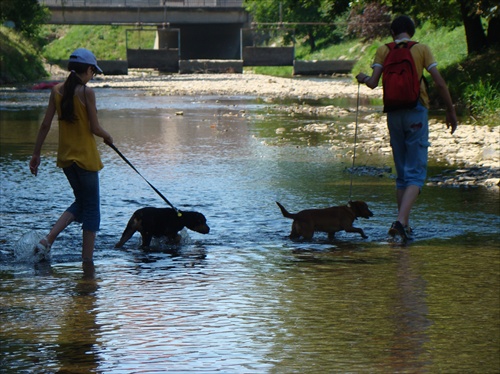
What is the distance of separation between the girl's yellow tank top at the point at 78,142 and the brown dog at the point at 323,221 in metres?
2.00

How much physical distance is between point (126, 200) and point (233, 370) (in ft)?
21.6

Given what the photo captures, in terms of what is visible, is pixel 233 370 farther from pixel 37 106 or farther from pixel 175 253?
pixel 37 106

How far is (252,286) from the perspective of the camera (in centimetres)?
728

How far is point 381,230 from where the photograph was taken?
9703 mm

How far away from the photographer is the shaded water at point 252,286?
5504 mm

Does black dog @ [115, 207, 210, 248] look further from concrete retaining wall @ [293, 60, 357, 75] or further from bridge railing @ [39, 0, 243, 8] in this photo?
bridge railing @ [39, 0, 243, 8]

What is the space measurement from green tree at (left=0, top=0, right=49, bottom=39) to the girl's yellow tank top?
42.2 meters

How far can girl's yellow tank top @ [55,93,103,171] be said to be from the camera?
25.6ft

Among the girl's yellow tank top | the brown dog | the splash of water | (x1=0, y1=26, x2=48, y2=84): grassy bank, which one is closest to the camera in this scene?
the girl's yellow tank top

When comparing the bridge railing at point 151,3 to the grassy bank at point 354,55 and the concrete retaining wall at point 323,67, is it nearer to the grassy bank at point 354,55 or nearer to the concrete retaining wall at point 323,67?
the grassy bank at point 354,55

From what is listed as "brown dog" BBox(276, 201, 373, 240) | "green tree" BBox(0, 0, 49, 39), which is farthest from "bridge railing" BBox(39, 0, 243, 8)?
"brown dog" BBox(276, 201, 373, 240)

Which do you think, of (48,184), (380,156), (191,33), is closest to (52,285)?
(48,184)

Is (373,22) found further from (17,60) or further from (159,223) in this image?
(159,223)

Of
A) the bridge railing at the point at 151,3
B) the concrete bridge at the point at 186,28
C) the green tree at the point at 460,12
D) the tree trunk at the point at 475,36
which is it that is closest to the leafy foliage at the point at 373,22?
the concrete bridge at the point at 186,28
